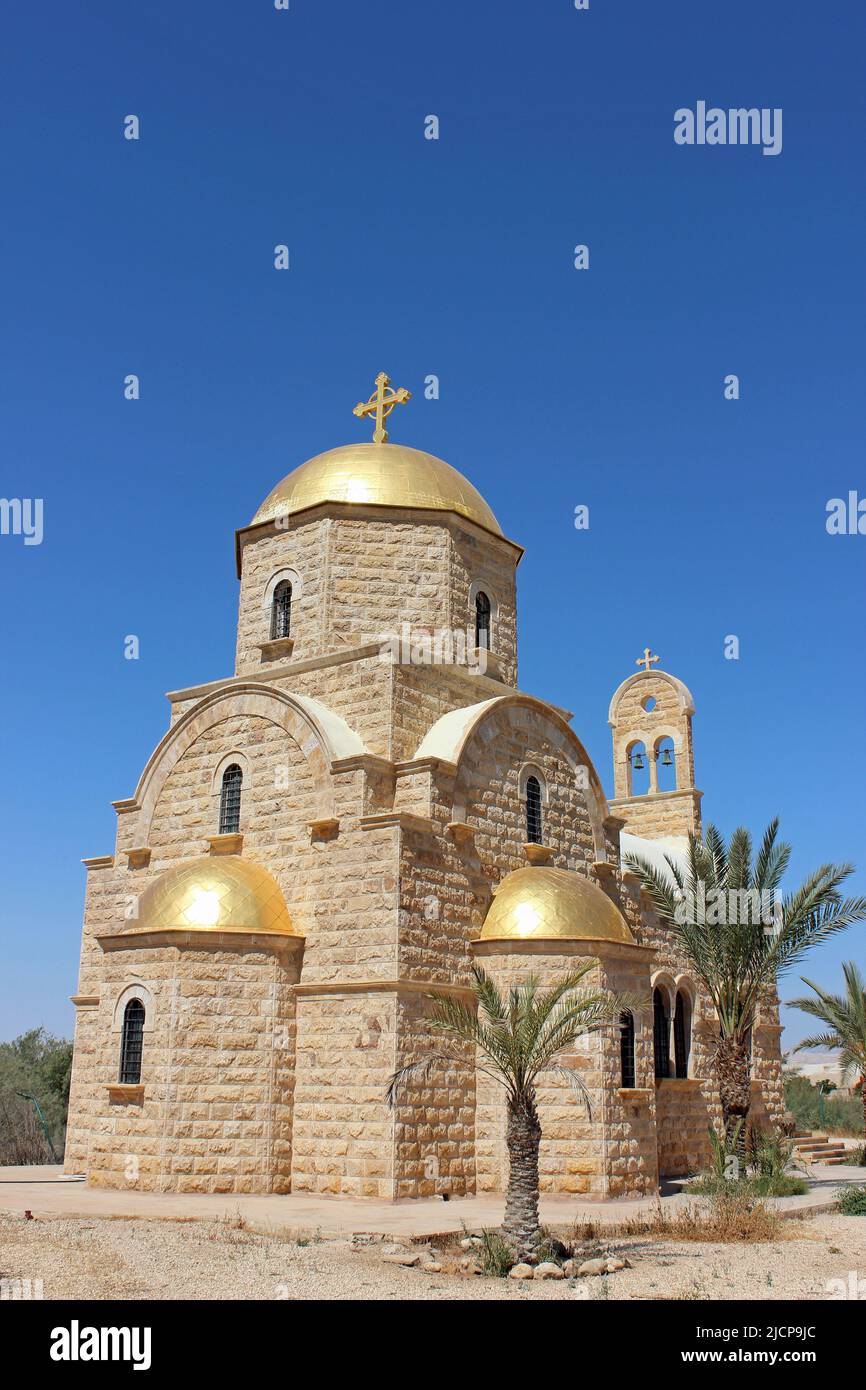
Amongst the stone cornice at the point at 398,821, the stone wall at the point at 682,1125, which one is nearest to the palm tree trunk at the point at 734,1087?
the stone wall at the point at 682,1125

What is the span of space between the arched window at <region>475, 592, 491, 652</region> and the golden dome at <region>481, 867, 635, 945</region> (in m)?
4.69

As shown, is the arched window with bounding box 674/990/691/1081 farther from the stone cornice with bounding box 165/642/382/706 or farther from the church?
the stone cornice with bounding box 165/642/382/706

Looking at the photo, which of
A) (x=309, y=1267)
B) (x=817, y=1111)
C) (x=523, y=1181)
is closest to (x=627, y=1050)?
(x=523, y=1181)

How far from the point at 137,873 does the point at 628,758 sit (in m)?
12.9

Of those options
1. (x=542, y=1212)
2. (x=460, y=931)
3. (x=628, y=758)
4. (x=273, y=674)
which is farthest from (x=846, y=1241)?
(x=628, y=758)

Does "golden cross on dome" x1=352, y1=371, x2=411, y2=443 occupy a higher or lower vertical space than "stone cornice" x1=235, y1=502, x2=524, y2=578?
higher

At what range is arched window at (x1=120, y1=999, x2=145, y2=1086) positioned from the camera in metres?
15.0

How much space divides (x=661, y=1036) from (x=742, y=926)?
4.23 m

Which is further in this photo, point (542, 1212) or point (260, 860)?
point (260, 860)

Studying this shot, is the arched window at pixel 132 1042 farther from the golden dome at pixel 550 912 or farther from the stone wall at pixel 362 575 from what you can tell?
the stone wall at pixel 362 575

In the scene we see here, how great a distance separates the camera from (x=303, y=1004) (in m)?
15.2

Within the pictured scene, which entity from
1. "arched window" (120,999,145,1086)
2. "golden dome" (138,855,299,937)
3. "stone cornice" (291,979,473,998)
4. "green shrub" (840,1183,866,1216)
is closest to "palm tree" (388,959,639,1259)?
"stone cornice" (291,979,473,998)

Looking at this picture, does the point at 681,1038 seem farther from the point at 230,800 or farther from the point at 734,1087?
the point at 230,800
